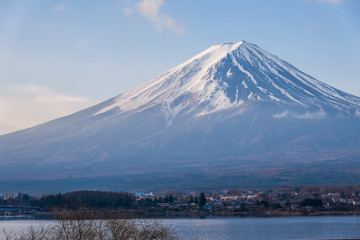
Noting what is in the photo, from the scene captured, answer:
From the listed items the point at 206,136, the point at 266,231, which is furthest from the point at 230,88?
the point at 266,231

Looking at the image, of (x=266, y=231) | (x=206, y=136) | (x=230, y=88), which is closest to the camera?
(x=266, y=231)

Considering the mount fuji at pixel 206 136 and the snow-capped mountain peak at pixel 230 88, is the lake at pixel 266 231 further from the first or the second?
the snow-capped mountain peak at pixel 230 88

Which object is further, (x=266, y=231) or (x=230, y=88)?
(x=230, y=88)

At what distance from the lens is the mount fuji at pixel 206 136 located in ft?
325

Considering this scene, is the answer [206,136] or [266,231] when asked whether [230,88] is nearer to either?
[206,136]

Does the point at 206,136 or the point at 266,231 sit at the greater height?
the point at 206,136

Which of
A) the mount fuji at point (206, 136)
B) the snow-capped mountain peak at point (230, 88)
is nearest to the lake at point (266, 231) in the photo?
the mount fuji at point (206, 136)

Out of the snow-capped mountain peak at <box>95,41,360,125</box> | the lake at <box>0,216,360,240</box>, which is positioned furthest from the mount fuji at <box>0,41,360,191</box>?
the lake at <box>0,216,360,240</box>

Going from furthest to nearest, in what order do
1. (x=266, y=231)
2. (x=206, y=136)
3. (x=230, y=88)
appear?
(x=230, y=88) → (x=206, y=136) → (x=266, y=231)

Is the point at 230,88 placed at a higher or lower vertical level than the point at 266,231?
higher

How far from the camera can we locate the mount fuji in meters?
98.9

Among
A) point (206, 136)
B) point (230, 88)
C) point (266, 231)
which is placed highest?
point (230, 88)

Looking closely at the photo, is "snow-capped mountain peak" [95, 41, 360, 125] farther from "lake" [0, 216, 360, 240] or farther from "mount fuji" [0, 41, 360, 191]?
"lake" [0, 216, 360, 240]

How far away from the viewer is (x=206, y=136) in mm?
125000
